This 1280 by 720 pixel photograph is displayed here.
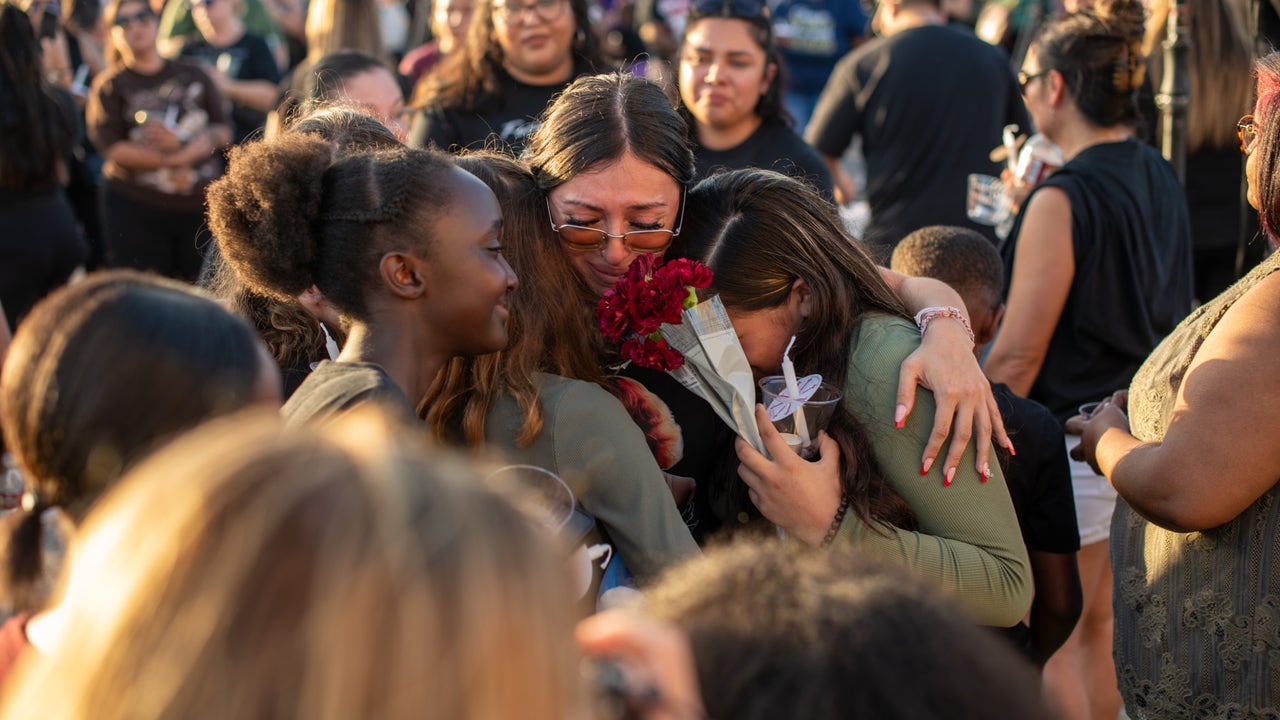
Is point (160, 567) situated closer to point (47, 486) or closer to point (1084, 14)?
point (47, 486)

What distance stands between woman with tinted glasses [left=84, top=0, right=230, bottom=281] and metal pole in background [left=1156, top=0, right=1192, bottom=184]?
4516 millimetres

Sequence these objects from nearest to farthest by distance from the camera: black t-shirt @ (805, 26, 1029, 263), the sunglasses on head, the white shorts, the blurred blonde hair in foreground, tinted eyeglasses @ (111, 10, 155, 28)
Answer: the blurred blonde hair in foreground, the white shorts, the sunglasses on head, black t-shirt @ (805, 26, 1029, 263), tinted eyeglasses @ (111, 10, 155, 28)

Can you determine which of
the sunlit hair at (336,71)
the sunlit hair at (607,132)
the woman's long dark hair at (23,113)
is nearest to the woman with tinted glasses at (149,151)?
the woman's long dark hair at (23,113)

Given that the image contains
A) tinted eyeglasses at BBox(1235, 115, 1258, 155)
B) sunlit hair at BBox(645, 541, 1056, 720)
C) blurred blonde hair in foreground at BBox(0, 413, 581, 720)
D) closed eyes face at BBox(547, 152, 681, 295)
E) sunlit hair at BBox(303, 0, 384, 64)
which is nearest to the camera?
blurred blonde hair in foreground at BBox(0, 413, 581, 720)

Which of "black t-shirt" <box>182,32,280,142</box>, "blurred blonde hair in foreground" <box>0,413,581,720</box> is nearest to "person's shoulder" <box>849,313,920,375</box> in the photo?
"blurred blonde hair in foreground" <box>0,413,581,720</box>

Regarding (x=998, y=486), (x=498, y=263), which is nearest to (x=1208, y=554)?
(x=998, y=486)

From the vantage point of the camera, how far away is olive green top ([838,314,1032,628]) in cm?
220

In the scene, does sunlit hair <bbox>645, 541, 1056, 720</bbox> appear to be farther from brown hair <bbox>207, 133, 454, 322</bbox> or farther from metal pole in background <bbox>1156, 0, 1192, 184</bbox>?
metal pole in background <bbox>1156, 0, 1192, 184</bbox>

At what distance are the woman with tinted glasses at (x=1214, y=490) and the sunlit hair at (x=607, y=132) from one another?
1.19 m

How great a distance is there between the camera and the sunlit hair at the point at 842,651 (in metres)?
0.98

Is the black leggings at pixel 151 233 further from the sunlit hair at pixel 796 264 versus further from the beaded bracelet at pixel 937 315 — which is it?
the beaded bracelet at pixel 937 315

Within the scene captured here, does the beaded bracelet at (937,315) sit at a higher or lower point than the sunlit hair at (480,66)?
lower

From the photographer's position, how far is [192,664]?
83 cm

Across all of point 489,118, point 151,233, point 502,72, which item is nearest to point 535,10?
Result: point 502,72
